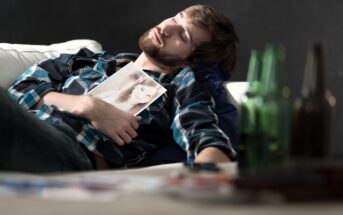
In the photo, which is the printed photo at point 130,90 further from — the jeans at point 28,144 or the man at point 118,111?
the jeans at point 28,144

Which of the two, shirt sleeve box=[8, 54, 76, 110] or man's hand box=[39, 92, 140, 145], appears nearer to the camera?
man's hand box=[39, 92, 140, 145]

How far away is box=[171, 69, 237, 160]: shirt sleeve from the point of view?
230 centimetres

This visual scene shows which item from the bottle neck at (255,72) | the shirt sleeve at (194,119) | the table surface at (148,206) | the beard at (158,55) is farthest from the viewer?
the beard at (158,55)

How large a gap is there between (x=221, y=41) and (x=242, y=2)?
80cm

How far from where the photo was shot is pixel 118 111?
2.50 meters

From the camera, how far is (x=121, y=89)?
2641 millimetres

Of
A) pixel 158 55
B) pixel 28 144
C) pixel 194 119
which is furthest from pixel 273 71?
pixel 158 55

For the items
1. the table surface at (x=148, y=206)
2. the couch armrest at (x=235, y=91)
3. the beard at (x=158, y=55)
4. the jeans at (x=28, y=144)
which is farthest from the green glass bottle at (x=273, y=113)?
the couch armrest at (x=235, y=91)

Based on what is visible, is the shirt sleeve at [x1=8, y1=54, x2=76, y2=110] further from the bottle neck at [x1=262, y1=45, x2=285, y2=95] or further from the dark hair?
the bottle neck at [x1=262, y1=45, x2=285, y2=95]

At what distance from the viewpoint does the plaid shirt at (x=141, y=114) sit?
2.41 metres

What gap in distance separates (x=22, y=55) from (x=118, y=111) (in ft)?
2.01

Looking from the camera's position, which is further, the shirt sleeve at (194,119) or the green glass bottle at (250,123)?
the shirt sleeve at (194,119)

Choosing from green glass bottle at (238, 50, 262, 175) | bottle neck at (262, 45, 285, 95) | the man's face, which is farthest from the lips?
bottle neck at (262, 45, 285, 95)

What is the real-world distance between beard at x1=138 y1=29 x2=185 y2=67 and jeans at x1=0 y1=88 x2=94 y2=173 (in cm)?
76
